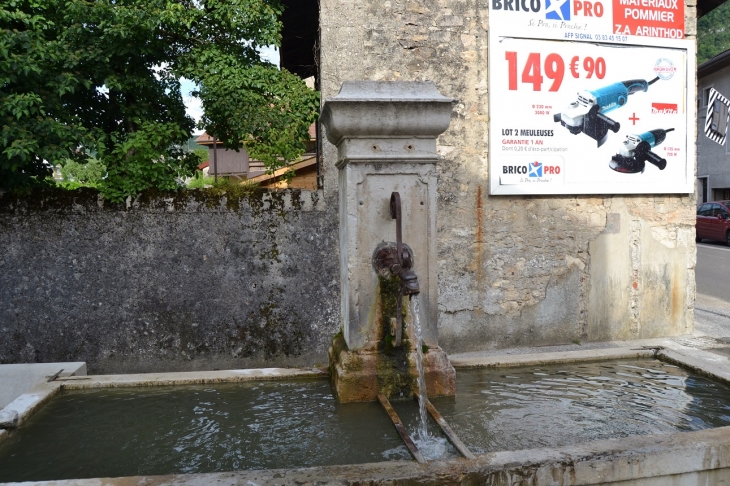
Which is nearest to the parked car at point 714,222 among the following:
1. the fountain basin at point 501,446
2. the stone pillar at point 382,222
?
the fountain basin at point 501,446

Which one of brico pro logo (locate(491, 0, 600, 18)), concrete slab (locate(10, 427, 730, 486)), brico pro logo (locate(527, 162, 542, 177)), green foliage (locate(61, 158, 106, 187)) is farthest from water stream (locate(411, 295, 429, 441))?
brico pro logo (locate(491, 0, 600, 18))

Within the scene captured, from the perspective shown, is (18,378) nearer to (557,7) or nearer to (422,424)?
(422,424)

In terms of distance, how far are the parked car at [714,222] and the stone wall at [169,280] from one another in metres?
16.0

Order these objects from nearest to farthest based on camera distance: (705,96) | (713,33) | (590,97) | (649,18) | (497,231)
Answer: (497,231)
(590,97)
(649,18)
(705,96)
(713,33)

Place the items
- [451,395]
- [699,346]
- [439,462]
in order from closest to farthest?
1. [439,462]
2. [451,395]
3. [699,346]

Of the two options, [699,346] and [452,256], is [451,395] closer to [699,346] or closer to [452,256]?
[452,256]

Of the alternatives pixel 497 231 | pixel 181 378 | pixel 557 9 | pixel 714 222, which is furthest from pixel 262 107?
pixel 714 222

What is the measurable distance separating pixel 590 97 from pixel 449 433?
16.3 ft

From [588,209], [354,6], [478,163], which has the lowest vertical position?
[588,209]

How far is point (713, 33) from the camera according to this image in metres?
33.9

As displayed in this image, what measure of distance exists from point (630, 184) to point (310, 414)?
497 centimetres

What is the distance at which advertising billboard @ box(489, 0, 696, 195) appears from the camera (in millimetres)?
6609

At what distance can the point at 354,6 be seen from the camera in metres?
6.34

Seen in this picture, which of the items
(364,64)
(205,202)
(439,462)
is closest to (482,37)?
(364,64)
